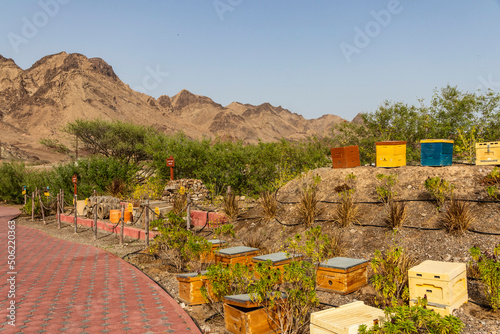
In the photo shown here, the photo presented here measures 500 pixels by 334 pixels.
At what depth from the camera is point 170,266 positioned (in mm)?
8445

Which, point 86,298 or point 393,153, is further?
point 393,153

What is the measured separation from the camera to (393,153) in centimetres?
1037

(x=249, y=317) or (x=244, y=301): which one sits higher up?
(x=244, y=301)

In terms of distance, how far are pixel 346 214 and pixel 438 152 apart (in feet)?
11.3

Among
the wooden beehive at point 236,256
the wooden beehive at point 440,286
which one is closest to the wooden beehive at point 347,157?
the wooden beehive at point 236,256

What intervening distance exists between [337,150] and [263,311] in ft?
26.4

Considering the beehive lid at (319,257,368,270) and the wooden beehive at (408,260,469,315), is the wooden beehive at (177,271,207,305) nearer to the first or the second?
the beehive lid at (319,257,368,270)

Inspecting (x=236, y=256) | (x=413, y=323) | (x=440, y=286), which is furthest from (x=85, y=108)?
(x=413, y=323)

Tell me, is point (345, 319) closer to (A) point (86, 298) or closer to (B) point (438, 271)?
(B) point (438, 271)

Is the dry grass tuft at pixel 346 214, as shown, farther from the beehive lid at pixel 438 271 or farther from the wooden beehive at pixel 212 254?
the beehive lid at pixel 438 271

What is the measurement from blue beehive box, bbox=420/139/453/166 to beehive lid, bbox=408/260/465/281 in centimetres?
561

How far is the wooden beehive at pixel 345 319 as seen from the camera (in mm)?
3562

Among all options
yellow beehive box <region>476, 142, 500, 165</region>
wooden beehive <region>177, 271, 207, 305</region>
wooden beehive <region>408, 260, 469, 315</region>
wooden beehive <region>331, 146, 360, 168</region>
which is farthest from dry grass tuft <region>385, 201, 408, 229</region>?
wooden beehive <region>177, 271, 207, 305</region>

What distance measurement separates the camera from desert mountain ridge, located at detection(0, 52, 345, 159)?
265 feet
